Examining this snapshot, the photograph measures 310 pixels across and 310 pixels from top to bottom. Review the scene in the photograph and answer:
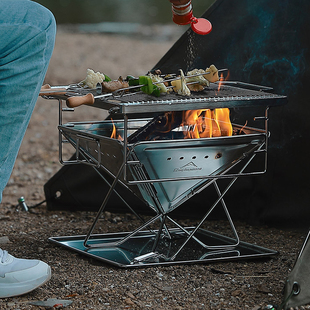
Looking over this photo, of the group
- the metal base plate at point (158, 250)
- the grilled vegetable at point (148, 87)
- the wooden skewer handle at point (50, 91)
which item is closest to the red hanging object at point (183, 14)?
the grilled vegetable at point (148, 87)

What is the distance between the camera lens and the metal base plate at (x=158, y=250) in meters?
2.37

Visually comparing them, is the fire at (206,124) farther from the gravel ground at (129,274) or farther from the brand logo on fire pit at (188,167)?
the gravel ground at (129,274)

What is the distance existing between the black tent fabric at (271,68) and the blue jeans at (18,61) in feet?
3.93

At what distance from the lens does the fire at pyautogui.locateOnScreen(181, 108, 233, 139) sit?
7.88ft

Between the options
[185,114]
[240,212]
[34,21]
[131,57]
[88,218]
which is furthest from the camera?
[131,57]

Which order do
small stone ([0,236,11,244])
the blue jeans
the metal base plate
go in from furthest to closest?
1. small stone ([0,236,11,244])
2. the metal base plate
3. the blue jeans

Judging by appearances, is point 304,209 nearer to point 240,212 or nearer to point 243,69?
point 240,212

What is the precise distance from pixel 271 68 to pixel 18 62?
1435 mm

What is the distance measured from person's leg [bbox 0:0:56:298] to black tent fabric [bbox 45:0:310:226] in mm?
1199

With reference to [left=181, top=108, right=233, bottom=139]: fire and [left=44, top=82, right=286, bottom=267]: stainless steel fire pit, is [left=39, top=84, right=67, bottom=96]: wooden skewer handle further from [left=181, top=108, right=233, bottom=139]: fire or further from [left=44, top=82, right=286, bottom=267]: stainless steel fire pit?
[left=181, top=108, right=233, bottom=139]: fire

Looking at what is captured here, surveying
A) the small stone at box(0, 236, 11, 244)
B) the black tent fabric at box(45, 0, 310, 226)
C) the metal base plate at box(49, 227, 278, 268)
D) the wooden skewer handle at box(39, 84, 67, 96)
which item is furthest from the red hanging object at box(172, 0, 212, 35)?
the small stone at box(0, 236, 11, 244)

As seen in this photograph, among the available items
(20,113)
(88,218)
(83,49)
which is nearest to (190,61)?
(88,218)

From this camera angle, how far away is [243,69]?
2.83m

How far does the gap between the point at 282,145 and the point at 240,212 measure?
0.46 meters
